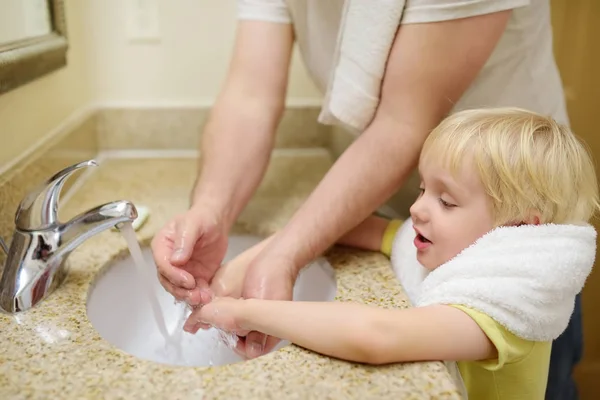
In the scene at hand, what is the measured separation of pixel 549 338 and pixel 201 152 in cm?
57

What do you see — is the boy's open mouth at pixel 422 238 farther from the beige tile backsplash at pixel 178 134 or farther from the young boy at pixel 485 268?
the beige tile backsplash at pixel 178 134

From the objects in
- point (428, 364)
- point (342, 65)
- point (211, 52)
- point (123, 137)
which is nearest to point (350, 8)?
point (342, 65)

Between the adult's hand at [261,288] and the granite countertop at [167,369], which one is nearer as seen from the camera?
the granite countertop at [167,369]

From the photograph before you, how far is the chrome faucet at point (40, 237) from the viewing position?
67 centimetres

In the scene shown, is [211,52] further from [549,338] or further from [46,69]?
[549,338]

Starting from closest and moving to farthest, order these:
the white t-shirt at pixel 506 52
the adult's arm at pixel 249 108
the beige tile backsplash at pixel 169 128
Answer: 1. the white t-shirt at pixel 506 52
2. the adult's arm at pixel 249 108
3. the beige tile backsplash at pixel 169 128

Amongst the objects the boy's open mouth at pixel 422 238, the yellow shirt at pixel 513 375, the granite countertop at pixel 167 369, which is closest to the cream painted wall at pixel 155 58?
the granite countertop at pixel 167 369

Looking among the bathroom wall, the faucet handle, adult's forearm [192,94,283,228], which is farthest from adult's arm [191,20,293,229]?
the bathroom wall

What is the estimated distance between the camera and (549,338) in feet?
2.02

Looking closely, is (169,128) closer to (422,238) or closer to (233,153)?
(233,153)

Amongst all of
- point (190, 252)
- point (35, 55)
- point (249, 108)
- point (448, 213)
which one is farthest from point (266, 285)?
point (35, 55)

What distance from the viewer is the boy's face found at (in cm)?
63

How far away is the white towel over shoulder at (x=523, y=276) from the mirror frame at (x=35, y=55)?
621mm

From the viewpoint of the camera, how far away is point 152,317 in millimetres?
922
